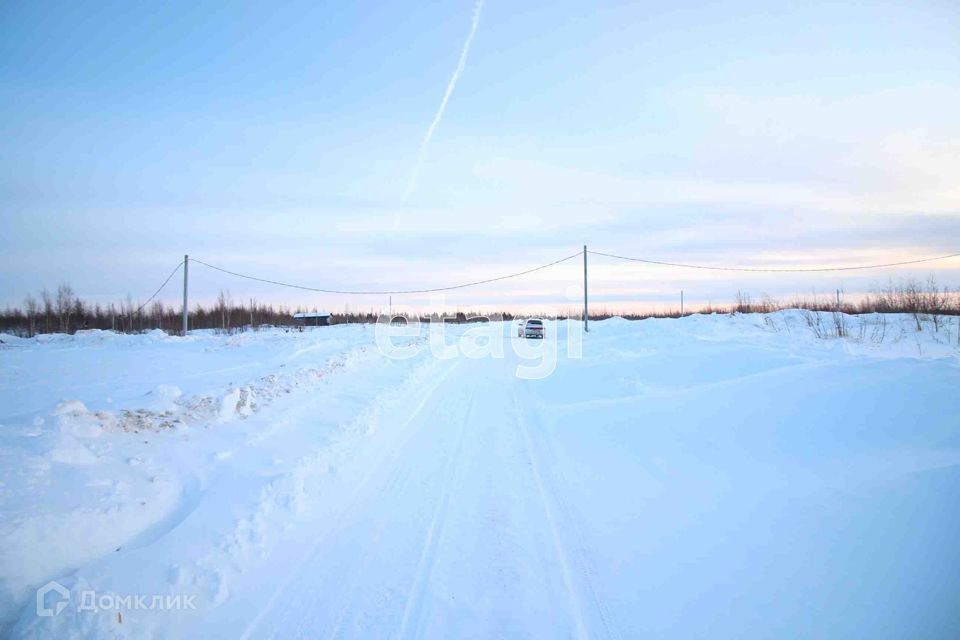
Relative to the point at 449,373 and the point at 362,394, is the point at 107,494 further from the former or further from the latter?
the point at 449,373

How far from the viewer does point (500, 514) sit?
470cm

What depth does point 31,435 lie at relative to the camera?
5.16 m

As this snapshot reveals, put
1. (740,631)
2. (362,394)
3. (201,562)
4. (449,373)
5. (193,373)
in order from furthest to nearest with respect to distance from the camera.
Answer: (449,373), (193,373), (362,394), (201,562), (740,631)

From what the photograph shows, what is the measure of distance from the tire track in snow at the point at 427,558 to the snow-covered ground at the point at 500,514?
Answer: 0.03 meters

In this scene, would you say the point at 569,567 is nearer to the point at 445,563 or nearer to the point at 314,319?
the point at 445,563

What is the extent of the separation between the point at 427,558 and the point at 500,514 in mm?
1062

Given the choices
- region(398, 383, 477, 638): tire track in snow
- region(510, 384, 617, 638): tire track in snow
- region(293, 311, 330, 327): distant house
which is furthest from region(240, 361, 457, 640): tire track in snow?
region(293, 311, 330, 327): distant house

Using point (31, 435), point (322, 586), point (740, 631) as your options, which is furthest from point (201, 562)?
point (740, 631)

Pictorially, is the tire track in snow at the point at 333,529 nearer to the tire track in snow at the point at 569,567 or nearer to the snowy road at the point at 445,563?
the snowy road at the point at 445,563

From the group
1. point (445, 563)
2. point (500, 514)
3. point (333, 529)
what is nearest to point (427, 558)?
point (445, 563)

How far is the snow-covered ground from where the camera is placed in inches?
129

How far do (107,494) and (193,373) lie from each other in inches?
401

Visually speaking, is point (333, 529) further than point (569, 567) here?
Yes

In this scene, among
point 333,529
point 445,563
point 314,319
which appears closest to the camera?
point 445,563
